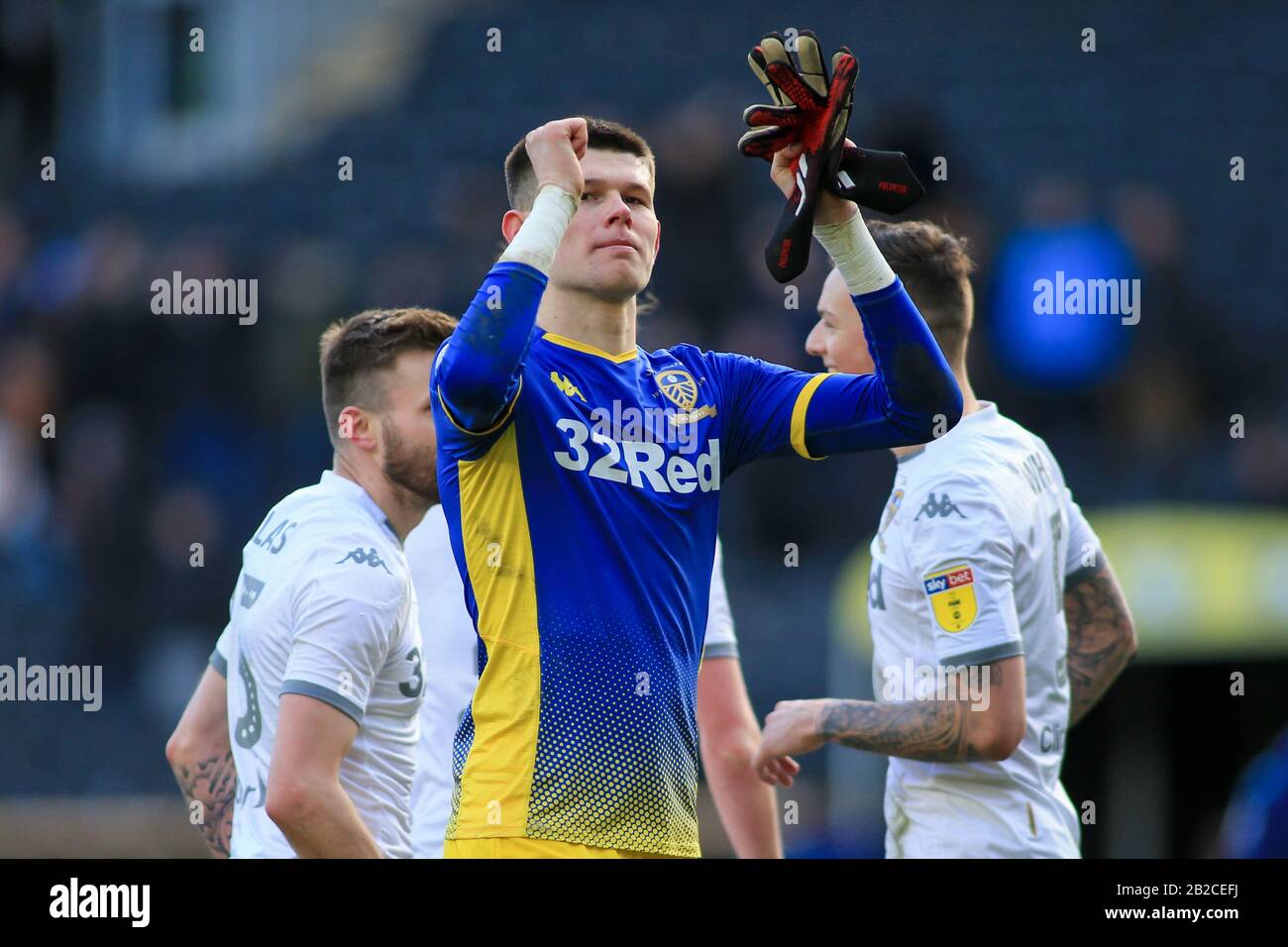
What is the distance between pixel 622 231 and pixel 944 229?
4.83 ft

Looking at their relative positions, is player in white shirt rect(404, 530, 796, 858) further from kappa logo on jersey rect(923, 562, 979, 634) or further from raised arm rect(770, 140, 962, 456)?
raised arm rect(770, 140, 962, 456)

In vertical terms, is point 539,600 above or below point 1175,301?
below

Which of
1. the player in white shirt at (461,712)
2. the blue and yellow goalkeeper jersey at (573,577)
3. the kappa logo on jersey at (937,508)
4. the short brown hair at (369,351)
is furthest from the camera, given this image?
the player in white shirt at (461,712)

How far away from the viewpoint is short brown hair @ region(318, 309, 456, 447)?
4.48 m

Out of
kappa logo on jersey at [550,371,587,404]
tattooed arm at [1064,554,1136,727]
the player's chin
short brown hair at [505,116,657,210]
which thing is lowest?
tattooed arm at [1064,554,1136,727]

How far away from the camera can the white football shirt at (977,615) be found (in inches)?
170

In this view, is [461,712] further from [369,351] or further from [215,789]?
[369,351]

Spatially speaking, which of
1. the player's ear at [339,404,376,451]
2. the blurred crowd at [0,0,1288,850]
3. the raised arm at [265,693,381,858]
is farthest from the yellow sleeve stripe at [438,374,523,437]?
the blurred crowd at [0,0,1288,850]

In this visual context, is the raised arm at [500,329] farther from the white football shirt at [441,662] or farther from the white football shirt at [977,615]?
the white football shirt at [441,662]

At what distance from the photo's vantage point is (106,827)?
32.0 ft

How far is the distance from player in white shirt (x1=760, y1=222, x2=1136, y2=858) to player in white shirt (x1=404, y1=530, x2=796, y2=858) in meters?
0.52

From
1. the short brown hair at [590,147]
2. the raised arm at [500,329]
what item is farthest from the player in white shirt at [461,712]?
the raised arm at [500,329]
